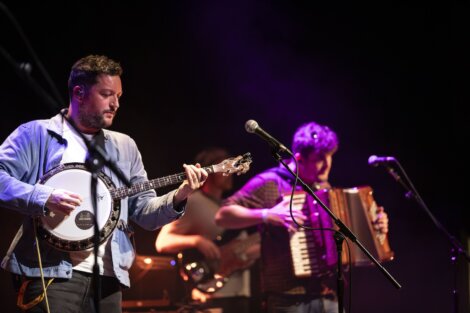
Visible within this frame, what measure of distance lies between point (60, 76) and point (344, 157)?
11.1 ft

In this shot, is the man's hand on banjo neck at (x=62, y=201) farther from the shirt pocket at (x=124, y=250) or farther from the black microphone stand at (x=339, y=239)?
the black microphone stand at (x=339, y=239)

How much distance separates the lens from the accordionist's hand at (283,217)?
178 inches

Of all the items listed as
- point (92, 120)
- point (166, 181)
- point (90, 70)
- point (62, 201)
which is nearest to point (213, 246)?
point (166, 181)

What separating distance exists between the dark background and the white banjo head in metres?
2.93

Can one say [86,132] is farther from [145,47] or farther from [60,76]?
[145,47]

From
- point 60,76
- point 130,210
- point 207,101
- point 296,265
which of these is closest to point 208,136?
point 207,101

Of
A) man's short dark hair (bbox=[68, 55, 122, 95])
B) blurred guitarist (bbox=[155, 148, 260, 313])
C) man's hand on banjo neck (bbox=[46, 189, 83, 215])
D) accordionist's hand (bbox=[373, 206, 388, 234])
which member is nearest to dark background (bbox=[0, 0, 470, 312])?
blurred guitarist (bbox=[155, 148, 260, 313])

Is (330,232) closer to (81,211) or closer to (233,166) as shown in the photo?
(233,166)

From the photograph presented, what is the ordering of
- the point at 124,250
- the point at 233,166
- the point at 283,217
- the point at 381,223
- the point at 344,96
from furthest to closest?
1. the point at 344,96
2. the point at 381,223
3. the point at 283,217
4. the point at 233,166
5. the point at 124,250

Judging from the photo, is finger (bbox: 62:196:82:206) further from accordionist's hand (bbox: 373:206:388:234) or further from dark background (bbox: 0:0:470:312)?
dark background (bbox: 0:0:470:312)

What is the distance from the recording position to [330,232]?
457cm

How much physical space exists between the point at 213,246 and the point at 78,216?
3140mm

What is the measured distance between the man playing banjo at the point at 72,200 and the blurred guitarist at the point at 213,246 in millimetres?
2605

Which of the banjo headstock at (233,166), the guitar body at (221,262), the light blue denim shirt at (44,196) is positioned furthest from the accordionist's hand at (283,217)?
the guitar body at (221,262)
